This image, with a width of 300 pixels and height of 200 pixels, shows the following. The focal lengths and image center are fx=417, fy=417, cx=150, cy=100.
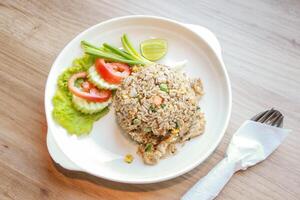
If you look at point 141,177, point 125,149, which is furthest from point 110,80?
A: point 141,177

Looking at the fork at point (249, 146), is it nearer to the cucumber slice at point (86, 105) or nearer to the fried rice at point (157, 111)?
the fried rice at point (157, 111)

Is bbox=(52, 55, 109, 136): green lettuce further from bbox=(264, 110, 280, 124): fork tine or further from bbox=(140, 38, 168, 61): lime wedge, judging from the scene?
bbox=(264, 110, 280, 124): fork tine

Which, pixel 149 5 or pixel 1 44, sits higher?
pixel 149 5

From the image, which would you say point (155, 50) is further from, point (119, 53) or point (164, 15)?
point (164, 15)

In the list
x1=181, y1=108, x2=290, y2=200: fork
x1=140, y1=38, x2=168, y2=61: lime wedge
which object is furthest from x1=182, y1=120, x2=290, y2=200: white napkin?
x1=140, y1=38, x2=168, y2=61: lime wedge

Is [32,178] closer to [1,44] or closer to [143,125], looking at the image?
[143,125]

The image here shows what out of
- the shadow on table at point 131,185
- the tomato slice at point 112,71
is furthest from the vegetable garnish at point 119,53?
the shadow on table at point 131,185

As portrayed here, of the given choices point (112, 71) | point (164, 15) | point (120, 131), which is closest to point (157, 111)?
point (120, 131)
